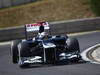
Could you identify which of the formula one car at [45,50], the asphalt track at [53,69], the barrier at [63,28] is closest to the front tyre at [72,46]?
the formula one car at [45,50]

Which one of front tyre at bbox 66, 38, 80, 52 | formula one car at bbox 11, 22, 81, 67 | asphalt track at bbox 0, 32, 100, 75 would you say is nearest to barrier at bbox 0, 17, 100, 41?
asphalt track at bbox 0, 32, 100, 75

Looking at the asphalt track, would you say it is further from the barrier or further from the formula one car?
the barrier

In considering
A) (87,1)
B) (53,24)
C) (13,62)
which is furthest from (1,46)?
(87,1)

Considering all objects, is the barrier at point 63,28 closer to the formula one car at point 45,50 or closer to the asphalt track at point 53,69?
the asphalt track at point 53,69

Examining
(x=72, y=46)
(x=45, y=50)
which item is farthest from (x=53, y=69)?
(x=72, y=46)

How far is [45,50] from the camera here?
1566cm

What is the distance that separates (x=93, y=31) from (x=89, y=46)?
5456mm

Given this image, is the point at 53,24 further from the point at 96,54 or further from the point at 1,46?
the point at 96,54

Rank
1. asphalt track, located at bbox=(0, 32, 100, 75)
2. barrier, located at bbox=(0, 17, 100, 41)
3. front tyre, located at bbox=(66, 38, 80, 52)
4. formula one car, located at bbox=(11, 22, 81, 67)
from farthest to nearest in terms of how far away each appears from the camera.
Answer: barrier, located at bbox=(0, 17, 100, 41), front tyre, located at bbox=(66, 38, 80, 52), formula one car, located at bbox=(11, 22, 81, 67), asphalt track, located at bbox=(0, 32, 100, 75)

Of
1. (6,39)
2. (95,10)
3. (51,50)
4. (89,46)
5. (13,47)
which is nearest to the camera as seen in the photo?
(51,50)

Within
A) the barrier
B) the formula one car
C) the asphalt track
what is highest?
the barrier

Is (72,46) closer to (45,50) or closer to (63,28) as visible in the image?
(45,50)

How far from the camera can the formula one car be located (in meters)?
15.8

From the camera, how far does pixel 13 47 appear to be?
16.6m
